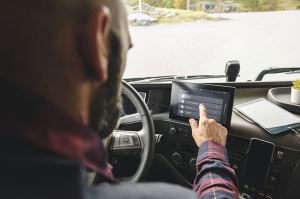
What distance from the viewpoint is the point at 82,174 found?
542 millimetres

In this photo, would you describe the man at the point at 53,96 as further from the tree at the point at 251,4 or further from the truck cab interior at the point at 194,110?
the tree at the point at 251,4

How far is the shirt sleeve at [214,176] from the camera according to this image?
106 cm

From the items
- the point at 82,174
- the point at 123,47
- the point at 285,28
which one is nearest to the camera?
the point at 82,174

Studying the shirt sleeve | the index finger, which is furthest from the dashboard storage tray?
the shirt sleeve

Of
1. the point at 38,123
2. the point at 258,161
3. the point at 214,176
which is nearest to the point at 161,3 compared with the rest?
the point at 258,161

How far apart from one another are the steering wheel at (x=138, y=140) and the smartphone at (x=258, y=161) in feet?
1.24

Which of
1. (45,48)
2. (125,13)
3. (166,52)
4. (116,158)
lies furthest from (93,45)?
(166,52)

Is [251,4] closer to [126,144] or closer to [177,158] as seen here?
[177,158]

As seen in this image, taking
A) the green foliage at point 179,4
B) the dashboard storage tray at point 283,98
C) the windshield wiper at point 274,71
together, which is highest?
the green foliage at point 179,4

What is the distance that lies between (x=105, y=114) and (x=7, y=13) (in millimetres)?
271

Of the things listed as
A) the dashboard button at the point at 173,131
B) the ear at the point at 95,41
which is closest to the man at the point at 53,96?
the ear at the point at 95,41

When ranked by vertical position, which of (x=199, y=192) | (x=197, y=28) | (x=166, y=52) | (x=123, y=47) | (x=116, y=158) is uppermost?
(x=123, y=47)

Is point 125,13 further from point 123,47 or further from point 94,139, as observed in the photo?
point 94,139

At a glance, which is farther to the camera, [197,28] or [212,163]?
[197,28]
